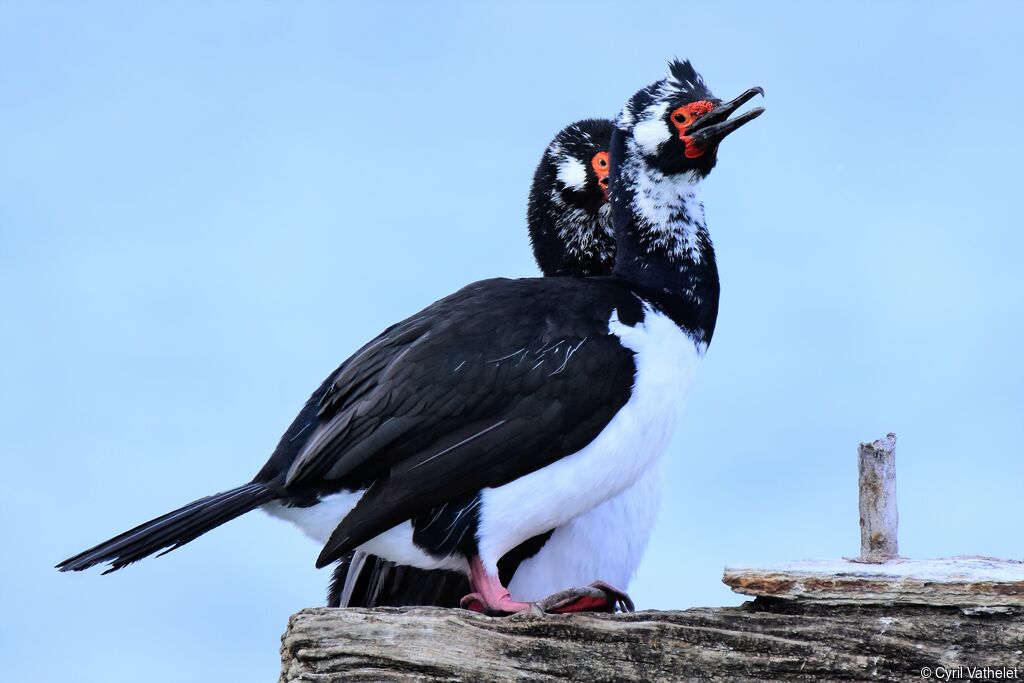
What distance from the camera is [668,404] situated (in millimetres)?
6059

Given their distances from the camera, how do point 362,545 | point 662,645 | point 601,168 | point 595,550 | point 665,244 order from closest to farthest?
1. point 662,645
2. point 362,545
3. point 665,244
4. point 595,550
5. point 601,168

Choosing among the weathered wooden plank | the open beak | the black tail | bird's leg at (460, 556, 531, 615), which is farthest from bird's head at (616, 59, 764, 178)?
the black tail

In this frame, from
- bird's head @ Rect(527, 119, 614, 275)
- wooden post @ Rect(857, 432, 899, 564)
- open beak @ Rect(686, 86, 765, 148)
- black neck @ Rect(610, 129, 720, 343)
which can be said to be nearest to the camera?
wooden post @ Rect(857, 432, 899, 564)

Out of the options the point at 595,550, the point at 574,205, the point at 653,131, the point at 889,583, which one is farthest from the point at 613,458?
the point at 574,205

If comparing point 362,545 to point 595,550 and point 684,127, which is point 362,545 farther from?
point 684,127

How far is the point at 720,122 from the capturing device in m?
6.56

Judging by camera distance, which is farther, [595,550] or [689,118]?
[595,550]

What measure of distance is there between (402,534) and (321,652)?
554 mm

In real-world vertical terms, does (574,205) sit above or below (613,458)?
above

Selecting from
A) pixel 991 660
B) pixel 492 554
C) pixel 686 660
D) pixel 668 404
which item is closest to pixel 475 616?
pixel 492 554

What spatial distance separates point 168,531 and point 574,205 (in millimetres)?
2880

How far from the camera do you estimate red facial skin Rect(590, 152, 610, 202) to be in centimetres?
742

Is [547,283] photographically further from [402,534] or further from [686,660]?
[686,660]

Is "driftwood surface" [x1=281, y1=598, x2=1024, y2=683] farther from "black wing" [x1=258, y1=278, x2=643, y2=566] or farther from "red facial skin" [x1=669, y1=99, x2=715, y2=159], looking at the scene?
"red facial skin" [x1=669, y1=99, x2=715, y2=159]
